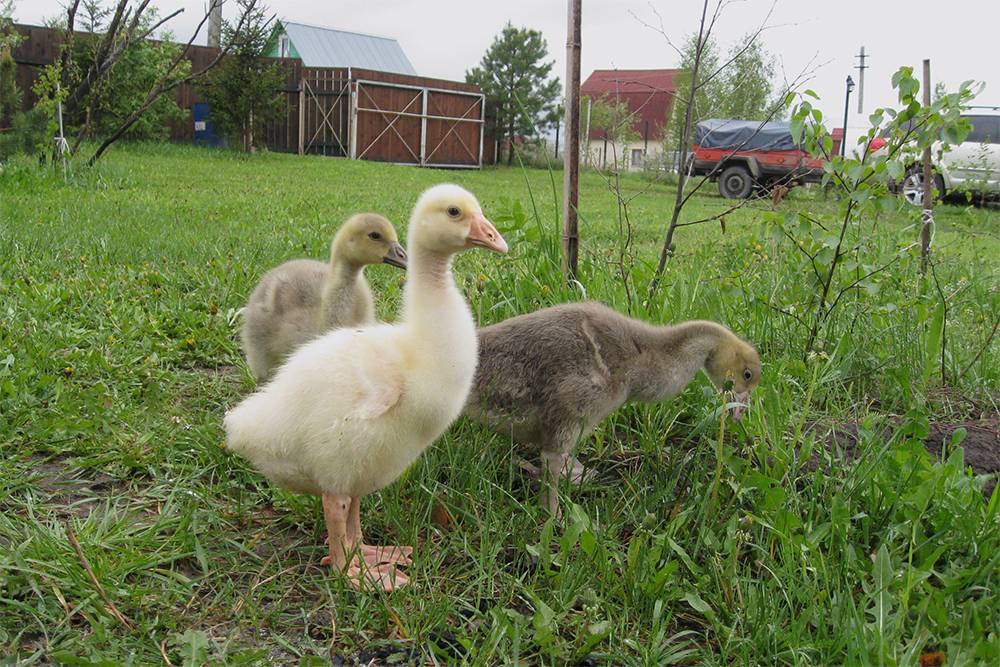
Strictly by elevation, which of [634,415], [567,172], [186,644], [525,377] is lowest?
[186,644]

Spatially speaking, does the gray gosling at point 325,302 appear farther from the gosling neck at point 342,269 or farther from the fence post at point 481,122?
the fence post at point 481,122

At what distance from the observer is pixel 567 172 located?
→ 4.62 m

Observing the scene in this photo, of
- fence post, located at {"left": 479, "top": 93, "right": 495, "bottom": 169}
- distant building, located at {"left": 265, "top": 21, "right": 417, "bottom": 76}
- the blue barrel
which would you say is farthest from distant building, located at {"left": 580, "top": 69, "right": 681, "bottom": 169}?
distant building, located at {"left": 265, "top": 21, "right": 417, "bottom": 76}

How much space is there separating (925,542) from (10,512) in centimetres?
291

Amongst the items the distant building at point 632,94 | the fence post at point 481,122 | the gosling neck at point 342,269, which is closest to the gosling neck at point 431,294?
the gosling neck at point 342,269

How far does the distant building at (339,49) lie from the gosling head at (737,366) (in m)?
32.4

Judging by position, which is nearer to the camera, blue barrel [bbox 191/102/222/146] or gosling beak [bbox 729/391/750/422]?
gosling beak [bbox 729/391/750/422]

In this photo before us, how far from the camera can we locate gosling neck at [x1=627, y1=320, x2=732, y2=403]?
3.49m

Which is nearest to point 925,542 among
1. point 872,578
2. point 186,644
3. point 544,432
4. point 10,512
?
point 872,578

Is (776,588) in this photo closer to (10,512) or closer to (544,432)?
(544,432)

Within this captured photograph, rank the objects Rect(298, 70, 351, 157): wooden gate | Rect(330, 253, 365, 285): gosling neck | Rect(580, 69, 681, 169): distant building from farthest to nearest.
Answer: Rect(298, 70, 351, 157): wooden gate < Rect(580, 69, 681, 169): distant building < Rect(330, 253, 365, 285): gosling neck

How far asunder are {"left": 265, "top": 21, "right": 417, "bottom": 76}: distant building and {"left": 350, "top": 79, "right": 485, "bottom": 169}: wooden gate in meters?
4.30

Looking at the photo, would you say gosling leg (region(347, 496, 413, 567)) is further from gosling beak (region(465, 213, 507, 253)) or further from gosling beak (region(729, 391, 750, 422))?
gosling beak (region(729, 391, 750, 422))

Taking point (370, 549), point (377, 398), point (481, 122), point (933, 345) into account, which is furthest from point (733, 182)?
point (377, 398)
